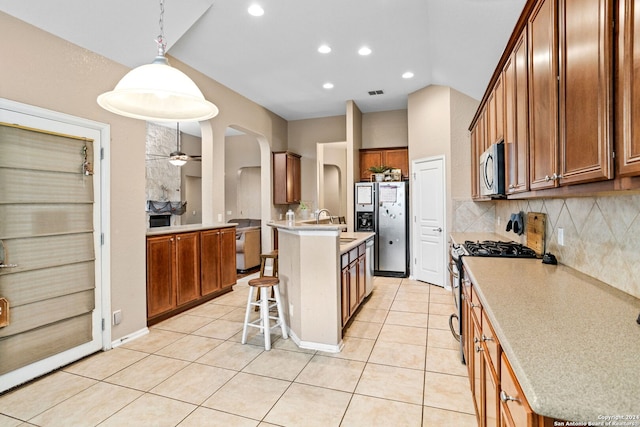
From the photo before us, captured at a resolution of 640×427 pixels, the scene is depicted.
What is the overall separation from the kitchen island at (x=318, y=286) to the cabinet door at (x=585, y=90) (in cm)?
189

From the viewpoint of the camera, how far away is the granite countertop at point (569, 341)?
735 mm

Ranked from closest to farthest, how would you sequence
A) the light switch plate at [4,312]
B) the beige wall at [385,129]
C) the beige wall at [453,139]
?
the light switch plate at [4,312] → the beige wall at [453,139] → the beige wall at [385,129]

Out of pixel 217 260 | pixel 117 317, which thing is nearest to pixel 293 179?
pixel 217 260

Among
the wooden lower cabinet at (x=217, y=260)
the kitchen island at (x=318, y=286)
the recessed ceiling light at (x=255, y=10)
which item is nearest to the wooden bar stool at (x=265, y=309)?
the kitchen island at (x=318, y=286)

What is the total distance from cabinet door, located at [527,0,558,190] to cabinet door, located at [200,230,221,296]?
3.73 meters

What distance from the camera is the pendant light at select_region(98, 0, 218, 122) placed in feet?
5.16

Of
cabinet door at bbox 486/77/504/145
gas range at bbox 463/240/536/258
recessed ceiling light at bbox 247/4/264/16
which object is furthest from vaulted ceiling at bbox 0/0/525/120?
gas range at bbox 463/240/536/258

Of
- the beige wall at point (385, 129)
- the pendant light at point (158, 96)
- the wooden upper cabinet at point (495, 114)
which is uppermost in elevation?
the beige wall at point (385, 129)

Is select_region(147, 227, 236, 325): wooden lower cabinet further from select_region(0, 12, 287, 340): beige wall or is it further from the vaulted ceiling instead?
the vaulted ceiling

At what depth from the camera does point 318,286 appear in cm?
299

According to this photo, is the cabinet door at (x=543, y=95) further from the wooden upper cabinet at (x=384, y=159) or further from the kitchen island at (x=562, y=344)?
the wooden upper cabinet at (x=384, y=159)

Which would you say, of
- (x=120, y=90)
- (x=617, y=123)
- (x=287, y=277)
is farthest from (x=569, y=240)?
(x=120, y=90)

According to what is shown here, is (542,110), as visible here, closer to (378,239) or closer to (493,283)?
(493,283)

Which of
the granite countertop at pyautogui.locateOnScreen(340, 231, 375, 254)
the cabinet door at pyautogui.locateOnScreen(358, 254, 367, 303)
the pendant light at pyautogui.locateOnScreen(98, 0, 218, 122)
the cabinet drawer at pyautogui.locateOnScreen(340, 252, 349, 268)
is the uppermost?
the pendant light at pyautogui.locateOnScreen(98, 0, 218, 122)
